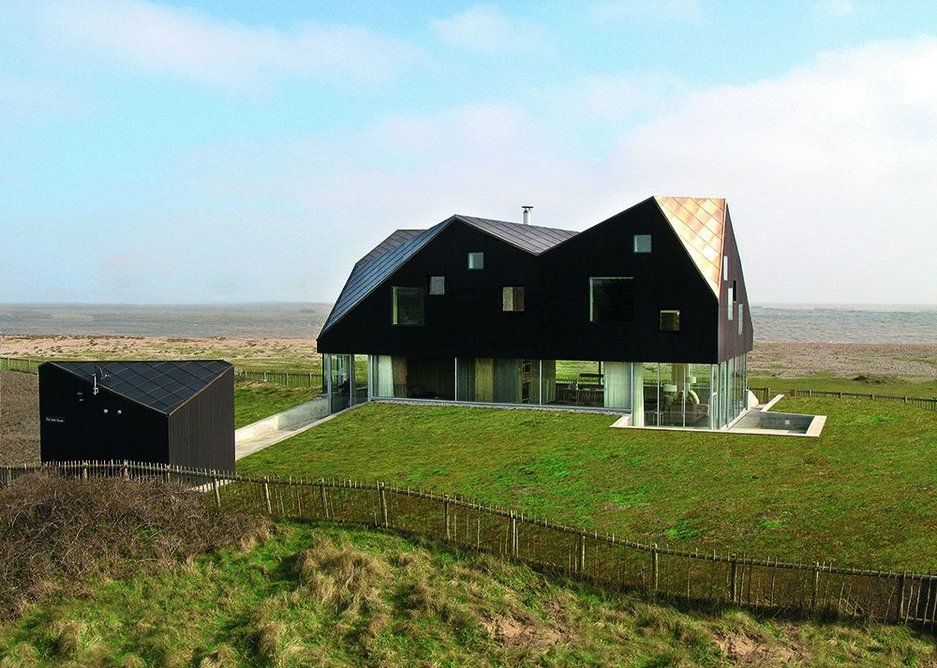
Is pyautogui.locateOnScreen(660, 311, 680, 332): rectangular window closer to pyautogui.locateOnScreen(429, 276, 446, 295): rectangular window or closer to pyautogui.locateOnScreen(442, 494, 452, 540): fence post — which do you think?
pyautogui.locateOnScreen(429, 276, 446, 295): rectangular window

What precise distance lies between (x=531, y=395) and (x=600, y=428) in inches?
172

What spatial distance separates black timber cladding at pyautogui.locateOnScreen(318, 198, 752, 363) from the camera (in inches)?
1148

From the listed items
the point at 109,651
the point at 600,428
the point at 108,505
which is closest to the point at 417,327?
the point at 600,428

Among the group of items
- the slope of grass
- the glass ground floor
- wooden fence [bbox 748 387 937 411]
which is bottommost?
the slope of grass

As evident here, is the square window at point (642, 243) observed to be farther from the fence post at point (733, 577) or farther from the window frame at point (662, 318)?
the fence post at point (733, 577)

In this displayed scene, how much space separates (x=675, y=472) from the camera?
22.7m

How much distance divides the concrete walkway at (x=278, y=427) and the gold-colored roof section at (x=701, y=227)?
1368cm

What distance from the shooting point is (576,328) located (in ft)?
101

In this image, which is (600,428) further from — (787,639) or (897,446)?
(787,639)

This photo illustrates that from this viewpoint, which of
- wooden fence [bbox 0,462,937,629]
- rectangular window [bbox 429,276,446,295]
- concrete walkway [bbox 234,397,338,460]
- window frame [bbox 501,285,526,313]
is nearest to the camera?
wooden fence [bbox 0,462,937,629]

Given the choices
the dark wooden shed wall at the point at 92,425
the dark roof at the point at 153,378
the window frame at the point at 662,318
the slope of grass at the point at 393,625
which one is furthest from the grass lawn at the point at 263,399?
the slope of grass at the point at 393,625

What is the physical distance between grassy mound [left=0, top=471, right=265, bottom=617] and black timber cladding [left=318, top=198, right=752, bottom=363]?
51.4 ft

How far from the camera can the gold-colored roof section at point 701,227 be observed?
1145 inches

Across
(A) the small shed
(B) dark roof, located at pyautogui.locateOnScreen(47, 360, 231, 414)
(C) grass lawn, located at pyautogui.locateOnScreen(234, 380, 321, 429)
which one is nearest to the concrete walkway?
(C) grass lawn, located at pyautogui.locateOnScreen(234, 380, 321, 429)
